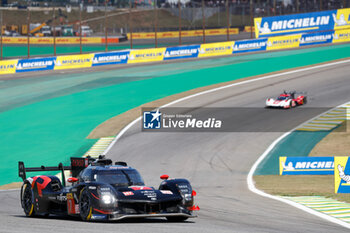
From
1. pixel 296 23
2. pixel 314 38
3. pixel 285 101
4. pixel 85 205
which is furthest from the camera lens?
pixel 296 23

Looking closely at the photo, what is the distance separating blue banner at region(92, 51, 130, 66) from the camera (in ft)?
201

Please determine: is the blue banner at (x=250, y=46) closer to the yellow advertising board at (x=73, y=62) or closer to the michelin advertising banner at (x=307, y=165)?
the yellow advertising board at (x=73, y=62)

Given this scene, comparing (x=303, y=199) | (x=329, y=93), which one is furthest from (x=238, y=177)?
(x=329, y=93)

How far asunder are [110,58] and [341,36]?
26.8m

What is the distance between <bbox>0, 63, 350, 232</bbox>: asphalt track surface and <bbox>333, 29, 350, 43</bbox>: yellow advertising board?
1014 cm

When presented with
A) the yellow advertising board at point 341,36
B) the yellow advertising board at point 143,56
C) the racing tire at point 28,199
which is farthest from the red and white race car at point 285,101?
the racing tire at point 28,199

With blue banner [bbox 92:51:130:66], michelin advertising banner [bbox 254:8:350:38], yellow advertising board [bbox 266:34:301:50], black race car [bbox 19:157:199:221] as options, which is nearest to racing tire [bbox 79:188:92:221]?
black race car [bbox 19:157:199:221]

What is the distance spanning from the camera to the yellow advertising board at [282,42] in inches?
2569

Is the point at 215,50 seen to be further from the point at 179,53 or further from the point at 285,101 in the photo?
the point at 285,101

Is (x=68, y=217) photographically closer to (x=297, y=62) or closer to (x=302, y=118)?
(x=302, y=118)

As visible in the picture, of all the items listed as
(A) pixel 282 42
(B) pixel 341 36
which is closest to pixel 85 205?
(A) pixel 282 42

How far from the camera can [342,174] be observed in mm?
20125

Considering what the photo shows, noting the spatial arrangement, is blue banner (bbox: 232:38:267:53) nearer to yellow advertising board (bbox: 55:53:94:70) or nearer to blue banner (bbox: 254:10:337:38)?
blue banner (bbox: 254:10:337:38)

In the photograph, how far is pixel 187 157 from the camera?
31.0 m
